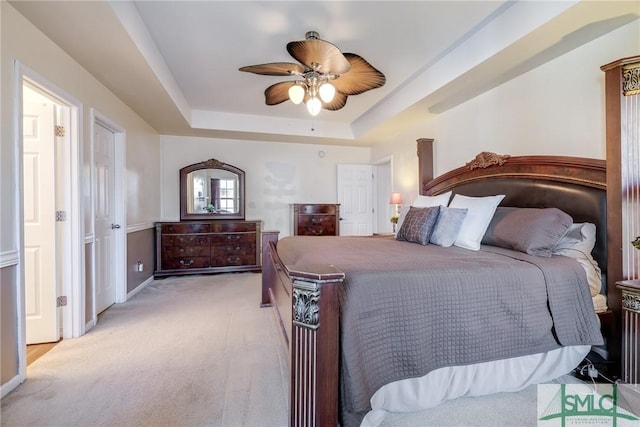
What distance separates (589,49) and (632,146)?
3.36ft

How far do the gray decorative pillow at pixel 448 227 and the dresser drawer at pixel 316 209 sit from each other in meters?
2.98

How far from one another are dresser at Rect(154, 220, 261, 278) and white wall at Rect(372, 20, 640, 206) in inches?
128

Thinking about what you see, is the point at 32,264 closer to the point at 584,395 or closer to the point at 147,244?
the point at 147,244

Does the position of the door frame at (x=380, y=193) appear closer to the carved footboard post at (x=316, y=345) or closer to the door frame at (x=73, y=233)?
the door frame at (x=73, y=233)

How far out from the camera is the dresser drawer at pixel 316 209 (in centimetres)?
548

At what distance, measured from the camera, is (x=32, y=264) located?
246 centimetres

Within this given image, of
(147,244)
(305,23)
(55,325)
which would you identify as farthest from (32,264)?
(305,23)

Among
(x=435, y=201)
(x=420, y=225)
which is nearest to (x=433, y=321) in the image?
(x=420, y=225)

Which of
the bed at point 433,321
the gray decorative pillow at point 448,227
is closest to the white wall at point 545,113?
the bed at point 433,321

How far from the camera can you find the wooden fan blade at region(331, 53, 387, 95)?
2.41m

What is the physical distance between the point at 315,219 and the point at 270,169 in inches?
51.3

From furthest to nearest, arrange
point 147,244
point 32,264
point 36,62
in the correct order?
1. point 147,244
2. point 32,264
3. point 36,62

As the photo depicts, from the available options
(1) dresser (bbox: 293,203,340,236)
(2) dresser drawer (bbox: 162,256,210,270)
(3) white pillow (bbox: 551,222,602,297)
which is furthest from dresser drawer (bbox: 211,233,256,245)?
(3) white pillow (bbox: 551,222,602,297)

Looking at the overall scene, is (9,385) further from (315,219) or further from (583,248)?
(315,219)
